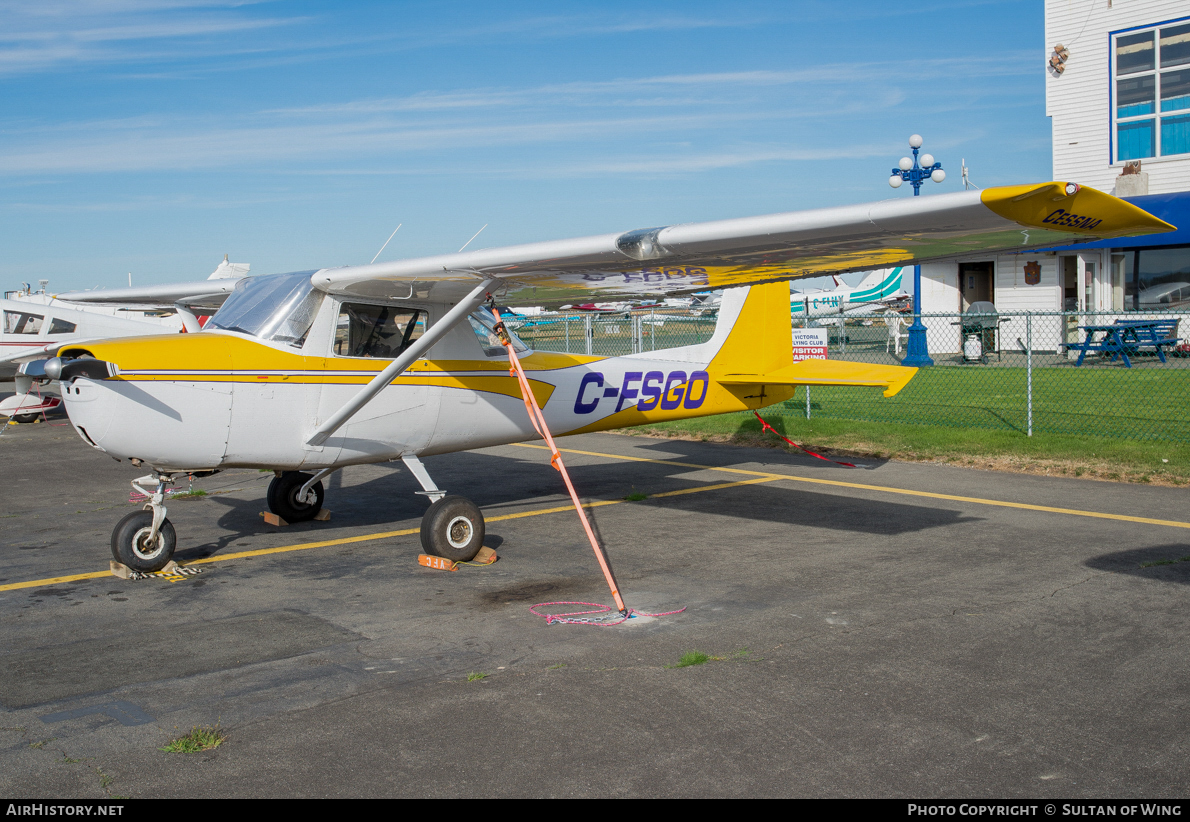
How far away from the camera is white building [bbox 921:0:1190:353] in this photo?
23.0 m

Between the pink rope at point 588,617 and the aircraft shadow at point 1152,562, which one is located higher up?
the pink rope at point 588,617

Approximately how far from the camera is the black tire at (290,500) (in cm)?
869

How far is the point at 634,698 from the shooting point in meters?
4.38

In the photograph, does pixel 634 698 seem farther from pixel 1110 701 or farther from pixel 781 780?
pixel 1110 701

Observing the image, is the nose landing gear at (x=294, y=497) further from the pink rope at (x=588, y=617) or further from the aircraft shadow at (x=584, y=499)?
the pink rope at (x=588, y=617)

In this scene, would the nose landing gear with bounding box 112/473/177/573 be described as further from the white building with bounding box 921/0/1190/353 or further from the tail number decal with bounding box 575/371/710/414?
the white building with bounding box 921/0/1190/353

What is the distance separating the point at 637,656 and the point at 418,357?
11.3 ft

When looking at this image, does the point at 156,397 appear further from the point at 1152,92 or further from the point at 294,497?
the point at 1152,92

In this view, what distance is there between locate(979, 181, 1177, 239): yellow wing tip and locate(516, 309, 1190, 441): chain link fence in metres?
8.05

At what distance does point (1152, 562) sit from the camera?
6.62 metres

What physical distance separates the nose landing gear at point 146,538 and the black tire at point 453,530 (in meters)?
1.92

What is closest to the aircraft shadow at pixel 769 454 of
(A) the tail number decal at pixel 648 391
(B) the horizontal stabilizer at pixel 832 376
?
(B) the horizontal stabilizer at pixel 832 376

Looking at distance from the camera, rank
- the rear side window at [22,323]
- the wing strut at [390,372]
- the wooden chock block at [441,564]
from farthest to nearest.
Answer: the rear side window at [22,323], the wing strut at [390,372], the wooden chock block at [441,564]
